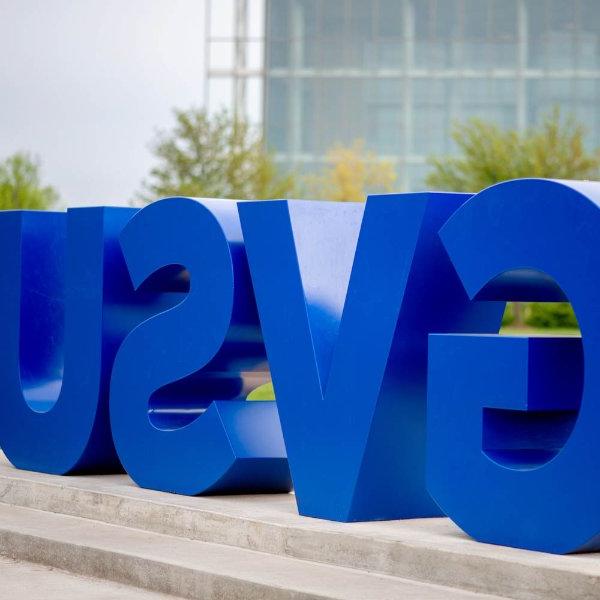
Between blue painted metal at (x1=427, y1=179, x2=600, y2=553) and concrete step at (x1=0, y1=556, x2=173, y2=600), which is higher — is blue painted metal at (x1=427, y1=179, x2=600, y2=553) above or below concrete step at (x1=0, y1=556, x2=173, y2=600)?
above

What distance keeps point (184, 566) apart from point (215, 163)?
36.0m

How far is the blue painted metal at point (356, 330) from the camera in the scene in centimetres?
743

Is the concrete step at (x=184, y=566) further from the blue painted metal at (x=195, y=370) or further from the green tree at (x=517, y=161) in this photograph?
the green tree at (x=517, y=161)

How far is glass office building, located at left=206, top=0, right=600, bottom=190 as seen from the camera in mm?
49000

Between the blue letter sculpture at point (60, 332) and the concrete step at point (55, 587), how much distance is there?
2063mm

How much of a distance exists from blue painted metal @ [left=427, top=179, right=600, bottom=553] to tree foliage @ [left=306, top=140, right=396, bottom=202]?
3865cm

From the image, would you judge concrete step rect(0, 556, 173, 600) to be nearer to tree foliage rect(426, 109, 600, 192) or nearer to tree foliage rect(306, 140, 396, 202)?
tree foliage rect(426, 109, 600, 192)

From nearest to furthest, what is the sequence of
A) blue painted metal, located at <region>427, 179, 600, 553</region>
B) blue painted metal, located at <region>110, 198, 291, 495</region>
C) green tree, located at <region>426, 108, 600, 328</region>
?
blue painted metal, located at <region>427, 179, 600, 553</region>
blue painted metal, located at <region>110, 198, 291, 495</region>
green tree, located at <region>426, 108, 600, 328</region>

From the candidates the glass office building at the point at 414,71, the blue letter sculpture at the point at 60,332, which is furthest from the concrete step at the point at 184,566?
the glass office building at the point at 414,71

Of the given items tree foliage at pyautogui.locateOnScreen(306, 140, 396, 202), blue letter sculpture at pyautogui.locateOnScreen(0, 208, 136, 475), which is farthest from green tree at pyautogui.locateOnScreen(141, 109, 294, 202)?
blue letter sculpture at pyautogui.locateOnScreen(0, 208, 136, 475)

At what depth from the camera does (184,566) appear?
22.8 ft

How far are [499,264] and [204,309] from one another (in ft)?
7.96

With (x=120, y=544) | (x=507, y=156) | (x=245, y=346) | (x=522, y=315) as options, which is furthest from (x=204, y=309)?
(x=507, y=156)

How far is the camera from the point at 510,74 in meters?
49.2
